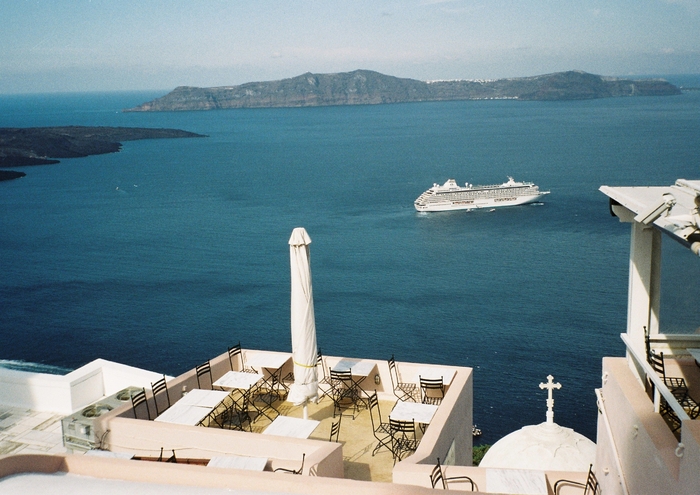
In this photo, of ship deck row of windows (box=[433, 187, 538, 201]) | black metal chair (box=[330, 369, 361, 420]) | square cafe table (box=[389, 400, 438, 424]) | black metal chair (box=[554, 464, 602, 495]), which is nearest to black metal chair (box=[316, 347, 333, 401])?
black metal chair (box=[330, 369, 361, 420])

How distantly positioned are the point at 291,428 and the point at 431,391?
1.91 metres

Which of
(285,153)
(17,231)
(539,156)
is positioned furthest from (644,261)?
(285,153)

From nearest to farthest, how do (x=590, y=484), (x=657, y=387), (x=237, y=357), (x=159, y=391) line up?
(x=657, y=387), (x=590, y=484), (x=159, y=391), (x=237, y=357)

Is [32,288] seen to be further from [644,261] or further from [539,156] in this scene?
[539,156]

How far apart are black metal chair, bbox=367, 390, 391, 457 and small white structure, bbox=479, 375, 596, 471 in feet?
4.34

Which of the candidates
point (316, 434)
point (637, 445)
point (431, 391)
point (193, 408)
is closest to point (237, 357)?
point (193, 408)

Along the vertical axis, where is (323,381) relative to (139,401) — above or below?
below

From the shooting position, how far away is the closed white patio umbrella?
7305 mm

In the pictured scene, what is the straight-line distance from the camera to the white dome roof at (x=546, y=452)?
7.98 metres

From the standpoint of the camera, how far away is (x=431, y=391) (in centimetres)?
780

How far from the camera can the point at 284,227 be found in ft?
184

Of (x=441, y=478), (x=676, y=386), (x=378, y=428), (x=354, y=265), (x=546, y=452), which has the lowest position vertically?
(x=354, y=265)

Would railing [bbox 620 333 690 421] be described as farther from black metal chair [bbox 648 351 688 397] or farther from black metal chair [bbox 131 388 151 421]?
black metal chair [bbox 131 388 151 421]

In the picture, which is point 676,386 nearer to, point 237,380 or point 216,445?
point 216,445
